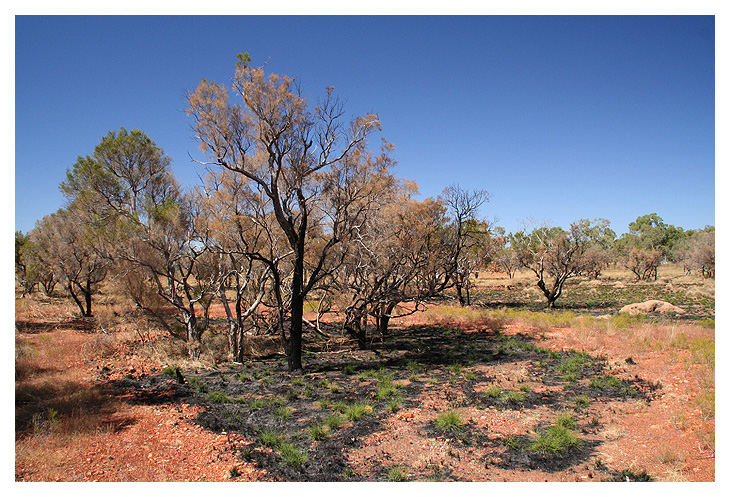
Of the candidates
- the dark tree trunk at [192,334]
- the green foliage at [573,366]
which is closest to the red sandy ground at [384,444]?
the green foliage at [573,366]

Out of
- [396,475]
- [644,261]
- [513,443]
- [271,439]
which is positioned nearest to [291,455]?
[271,439]

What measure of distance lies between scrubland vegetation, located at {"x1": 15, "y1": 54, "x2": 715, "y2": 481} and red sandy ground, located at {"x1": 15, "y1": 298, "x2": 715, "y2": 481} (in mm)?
45

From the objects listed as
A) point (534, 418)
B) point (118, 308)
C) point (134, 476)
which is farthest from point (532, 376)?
point (118, 308)

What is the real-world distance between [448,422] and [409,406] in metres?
1.48

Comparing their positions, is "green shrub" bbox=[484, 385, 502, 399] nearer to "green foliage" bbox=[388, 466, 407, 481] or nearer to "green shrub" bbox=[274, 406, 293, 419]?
"green foliage" bbox=[388, 466, 407, 481]

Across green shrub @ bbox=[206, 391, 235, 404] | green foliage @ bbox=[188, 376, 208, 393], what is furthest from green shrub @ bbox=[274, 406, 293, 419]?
green foliage @ bbox=[188, 376, 208, 393]

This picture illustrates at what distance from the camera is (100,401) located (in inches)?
341

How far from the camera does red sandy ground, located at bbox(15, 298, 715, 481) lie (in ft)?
18.2

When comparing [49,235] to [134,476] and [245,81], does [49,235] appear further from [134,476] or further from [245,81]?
[134,476]

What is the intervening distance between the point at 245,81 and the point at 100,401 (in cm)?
828

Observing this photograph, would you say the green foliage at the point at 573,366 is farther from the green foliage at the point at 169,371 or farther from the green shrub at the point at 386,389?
the green foliage at the point at 169,371

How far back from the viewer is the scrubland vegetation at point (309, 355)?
6.28 metres

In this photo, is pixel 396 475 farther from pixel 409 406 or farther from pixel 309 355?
pixel 309 355

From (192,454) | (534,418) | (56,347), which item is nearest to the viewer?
(192,454)
